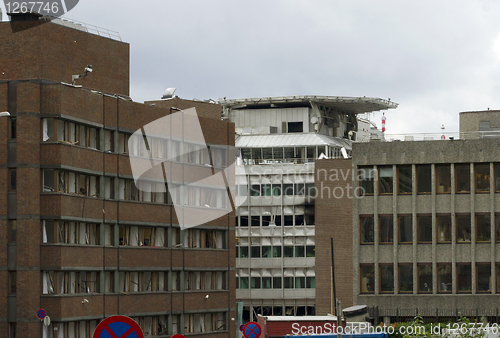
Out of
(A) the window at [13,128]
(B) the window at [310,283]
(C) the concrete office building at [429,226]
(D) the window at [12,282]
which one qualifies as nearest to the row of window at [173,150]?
(A) the window at [13,128]

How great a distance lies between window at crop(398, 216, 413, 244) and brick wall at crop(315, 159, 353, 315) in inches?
167

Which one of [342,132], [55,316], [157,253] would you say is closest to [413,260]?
[157,253]

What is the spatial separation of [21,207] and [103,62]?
18001 mm

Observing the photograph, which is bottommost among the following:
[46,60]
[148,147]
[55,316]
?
[55,316]

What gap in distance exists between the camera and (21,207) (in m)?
57.2

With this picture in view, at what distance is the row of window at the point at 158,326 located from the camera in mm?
57438

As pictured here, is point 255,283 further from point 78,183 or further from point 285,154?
point 78,183

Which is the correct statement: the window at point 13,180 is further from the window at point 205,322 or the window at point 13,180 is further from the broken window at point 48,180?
the window at point 205,322

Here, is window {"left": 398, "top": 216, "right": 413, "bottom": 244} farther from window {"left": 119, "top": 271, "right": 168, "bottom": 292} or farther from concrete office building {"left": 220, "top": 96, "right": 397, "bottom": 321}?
concrete office building {"left": 220, "top": 96, "right": 397, "bottom": 321}

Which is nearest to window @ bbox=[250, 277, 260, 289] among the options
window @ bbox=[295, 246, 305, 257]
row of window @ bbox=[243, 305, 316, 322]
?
row of window @ bbox=[243, 305, 316, 322]

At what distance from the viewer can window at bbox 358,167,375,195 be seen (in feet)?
204

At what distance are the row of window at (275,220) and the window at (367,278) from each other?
26242 millimetres

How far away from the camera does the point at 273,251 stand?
8919cm

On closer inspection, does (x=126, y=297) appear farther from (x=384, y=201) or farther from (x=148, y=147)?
(x=384, y=201)
